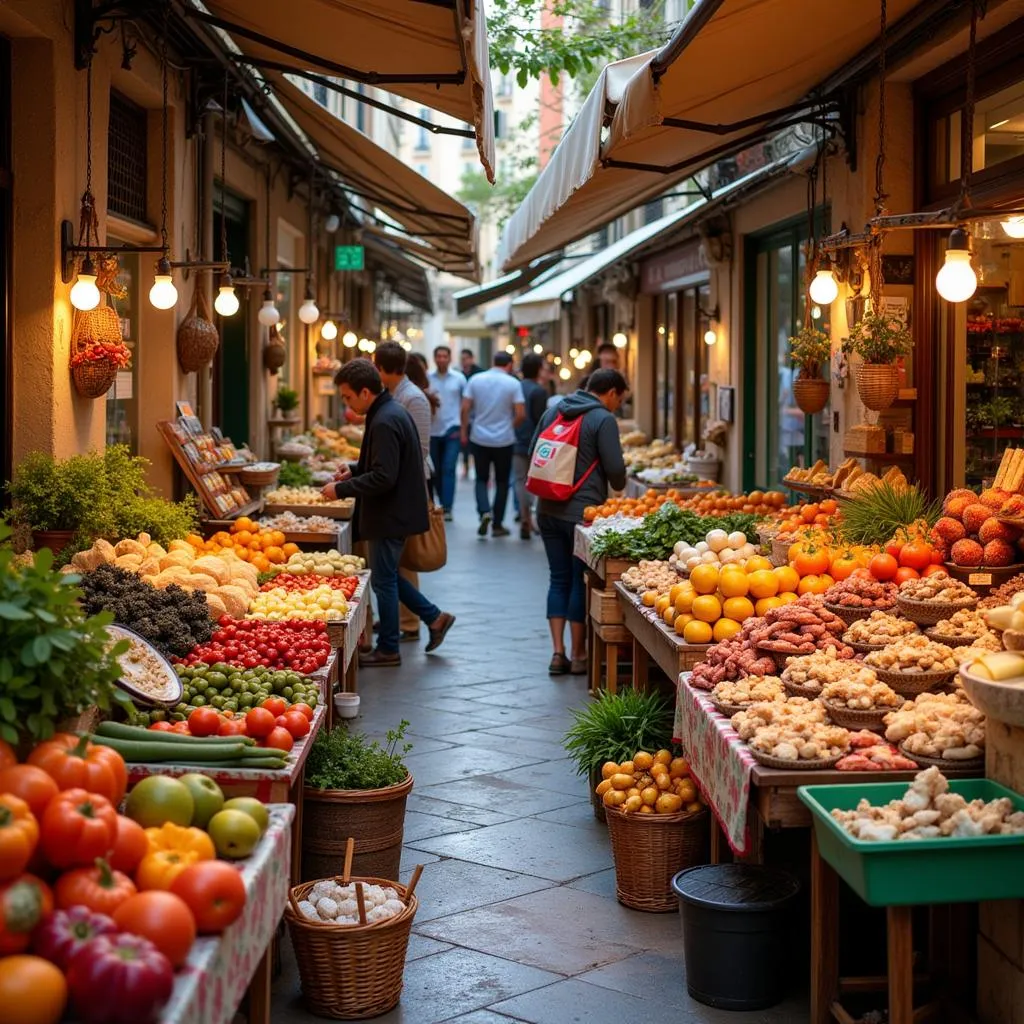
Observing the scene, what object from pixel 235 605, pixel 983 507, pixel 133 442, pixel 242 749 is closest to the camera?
pixel 242 749

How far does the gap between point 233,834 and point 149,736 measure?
37.6 inches

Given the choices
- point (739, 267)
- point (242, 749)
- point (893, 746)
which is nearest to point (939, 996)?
point (893, 746)

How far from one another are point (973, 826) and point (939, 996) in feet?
2.86

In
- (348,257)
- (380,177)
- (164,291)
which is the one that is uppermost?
(348,257)

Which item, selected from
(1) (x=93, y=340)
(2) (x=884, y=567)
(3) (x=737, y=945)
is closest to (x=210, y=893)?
(3) (x=737, y=945)

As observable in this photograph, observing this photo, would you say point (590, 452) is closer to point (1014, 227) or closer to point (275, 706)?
point (1014, 227)

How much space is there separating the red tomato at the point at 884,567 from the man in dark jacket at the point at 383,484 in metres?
3.94

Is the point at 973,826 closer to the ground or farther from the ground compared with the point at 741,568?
closer to the ground

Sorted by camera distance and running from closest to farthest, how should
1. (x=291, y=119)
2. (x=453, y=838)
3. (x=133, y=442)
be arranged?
1. (x=453, y=838)
2. (x=133, y=442)
3. (x=291, y=119)

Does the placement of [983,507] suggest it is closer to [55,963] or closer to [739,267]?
[55,963]

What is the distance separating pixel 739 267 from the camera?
43.3 feet

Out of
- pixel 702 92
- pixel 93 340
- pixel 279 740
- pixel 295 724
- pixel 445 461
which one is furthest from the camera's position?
pixel 445 461

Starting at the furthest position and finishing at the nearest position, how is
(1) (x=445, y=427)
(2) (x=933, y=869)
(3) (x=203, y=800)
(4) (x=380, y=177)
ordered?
(1) (x=445, y=427), (4) (x=380, y=177), (2) (x=933, y=869), (3) (x=203, y=800)

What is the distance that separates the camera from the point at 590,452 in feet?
31.7
